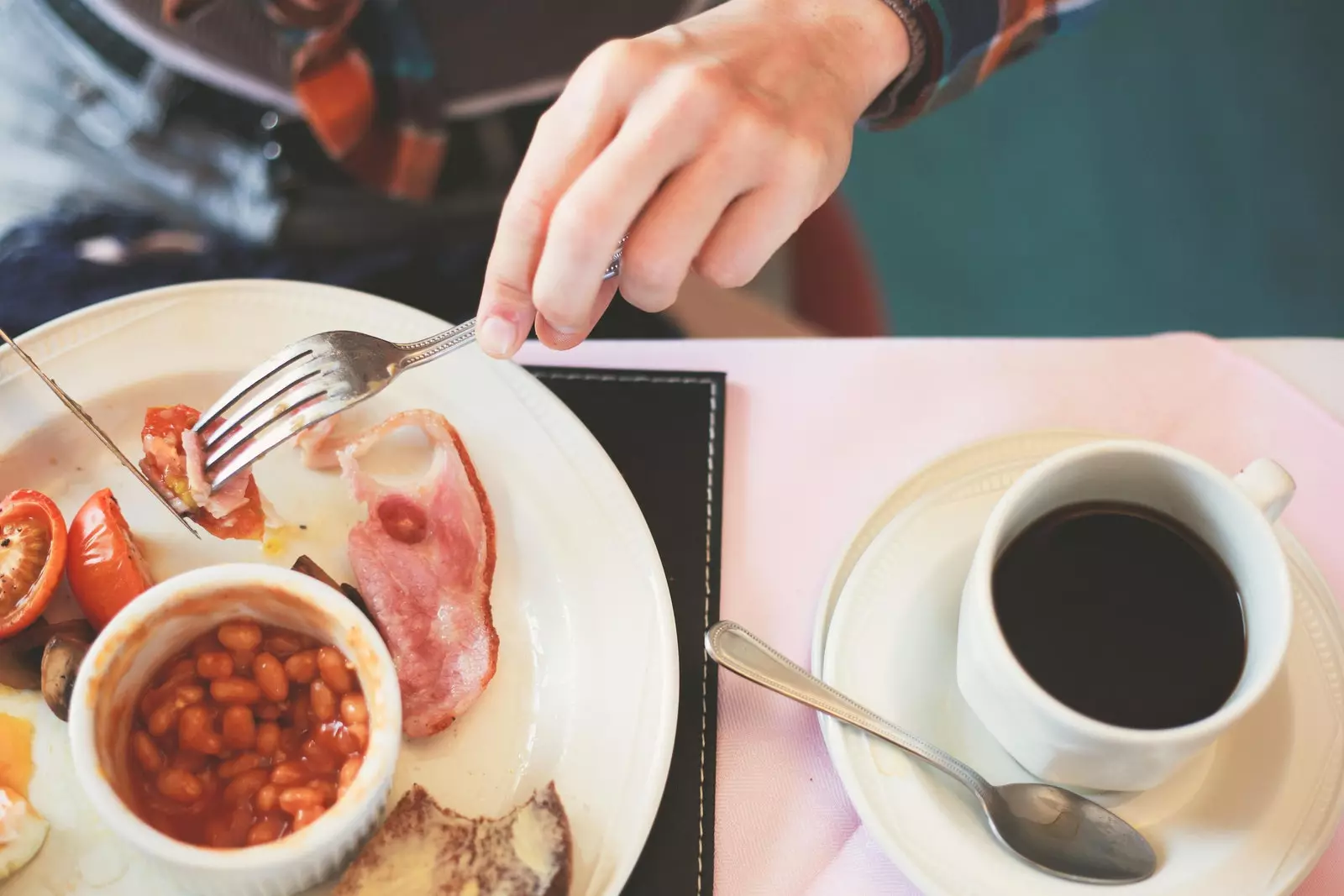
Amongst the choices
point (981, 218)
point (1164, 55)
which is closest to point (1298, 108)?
point (1164, 55)

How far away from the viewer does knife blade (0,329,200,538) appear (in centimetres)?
93

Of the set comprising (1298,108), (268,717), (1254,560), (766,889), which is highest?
(1254,560)

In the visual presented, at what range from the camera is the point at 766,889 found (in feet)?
2.92

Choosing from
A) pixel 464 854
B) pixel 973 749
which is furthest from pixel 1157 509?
pixel 464 854

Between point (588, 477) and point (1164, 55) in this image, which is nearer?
point (588, 477)

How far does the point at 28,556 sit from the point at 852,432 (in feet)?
2.61

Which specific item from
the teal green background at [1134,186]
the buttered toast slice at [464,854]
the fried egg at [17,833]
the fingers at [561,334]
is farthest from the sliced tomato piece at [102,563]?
the teal green background at [1134,186]

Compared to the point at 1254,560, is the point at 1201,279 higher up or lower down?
lower down

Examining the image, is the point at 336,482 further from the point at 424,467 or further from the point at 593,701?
the point at 593,701

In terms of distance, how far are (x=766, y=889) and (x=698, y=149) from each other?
0.62 meters

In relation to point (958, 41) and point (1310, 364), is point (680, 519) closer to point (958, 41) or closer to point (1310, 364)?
point (958, 41)

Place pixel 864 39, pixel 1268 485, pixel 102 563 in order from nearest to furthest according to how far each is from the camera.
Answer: pixel 1268 485 < pixel 102 563 < pixel 864 39

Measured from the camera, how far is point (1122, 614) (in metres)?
0.83

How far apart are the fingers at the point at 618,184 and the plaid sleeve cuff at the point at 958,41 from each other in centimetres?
32
